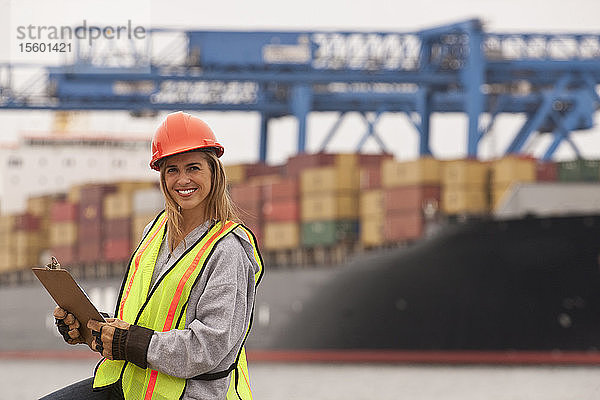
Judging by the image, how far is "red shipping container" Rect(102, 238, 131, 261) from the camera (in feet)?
98.6

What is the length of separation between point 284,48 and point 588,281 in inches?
378

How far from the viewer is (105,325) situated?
9.70ft

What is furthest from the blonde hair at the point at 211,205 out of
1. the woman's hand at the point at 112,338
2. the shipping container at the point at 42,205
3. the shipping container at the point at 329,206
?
the shipping container at the point at 42,205

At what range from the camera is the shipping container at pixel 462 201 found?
23.9 metres

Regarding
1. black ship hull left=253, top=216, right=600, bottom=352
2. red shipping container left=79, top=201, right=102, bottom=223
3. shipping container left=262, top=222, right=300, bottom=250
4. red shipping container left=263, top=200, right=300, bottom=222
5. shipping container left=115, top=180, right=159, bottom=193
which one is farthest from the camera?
red shipping container left=79, top=201, right=102, bottom=223

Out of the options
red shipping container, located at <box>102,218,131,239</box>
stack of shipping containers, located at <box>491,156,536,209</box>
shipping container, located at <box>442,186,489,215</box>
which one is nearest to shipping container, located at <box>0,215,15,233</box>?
red shipping container, located at <box>102,218,131,239</box>

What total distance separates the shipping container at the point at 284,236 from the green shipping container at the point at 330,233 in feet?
0.83

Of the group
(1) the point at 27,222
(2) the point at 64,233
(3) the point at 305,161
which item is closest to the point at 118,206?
(2) the point at 64,233

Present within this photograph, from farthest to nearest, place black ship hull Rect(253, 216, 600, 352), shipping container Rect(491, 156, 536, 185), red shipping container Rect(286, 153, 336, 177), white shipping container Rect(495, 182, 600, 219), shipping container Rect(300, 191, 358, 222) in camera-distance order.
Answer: red shipping container Rect(286, 153, 336, 177) < shipping container Rect(300, 191, 358, 222) < shipping container Rect(491, 156, 536, 185) < white shipping container Rect(495, 182, 600, 219) < black ship hull Rect(253, 216, 600, 352)

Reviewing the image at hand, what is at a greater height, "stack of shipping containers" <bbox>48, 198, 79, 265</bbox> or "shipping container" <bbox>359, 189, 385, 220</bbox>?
"shipping container" <bbox>359, 189, 385, 220</bbox>

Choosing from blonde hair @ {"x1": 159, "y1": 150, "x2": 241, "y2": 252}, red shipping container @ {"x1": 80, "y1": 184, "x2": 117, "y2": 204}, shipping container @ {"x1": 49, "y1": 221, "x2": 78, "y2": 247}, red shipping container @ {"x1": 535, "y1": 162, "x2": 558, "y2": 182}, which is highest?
blonde hair @ {"x1": 159, "y1": 150, "x2": 241, "y2": 252}

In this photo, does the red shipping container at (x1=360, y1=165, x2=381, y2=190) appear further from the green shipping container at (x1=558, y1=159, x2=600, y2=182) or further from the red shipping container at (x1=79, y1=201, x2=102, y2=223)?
the red shipping container at (x1=79, y1=201, x2=102, y2=223)

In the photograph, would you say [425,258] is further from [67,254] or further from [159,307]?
[159,307]

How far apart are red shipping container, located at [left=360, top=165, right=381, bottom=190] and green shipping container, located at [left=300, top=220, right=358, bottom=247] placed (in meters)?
1.02
